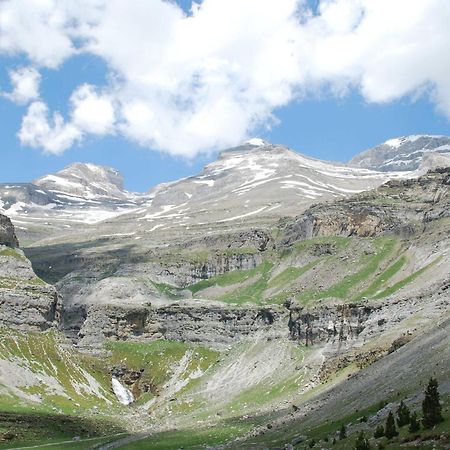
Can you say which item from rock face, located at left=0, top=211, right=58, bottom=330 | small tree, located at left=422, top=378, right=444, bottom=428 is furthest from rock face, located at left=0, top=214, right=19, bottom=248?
small tree, located at left=422, top=378, right=444, bottom=428

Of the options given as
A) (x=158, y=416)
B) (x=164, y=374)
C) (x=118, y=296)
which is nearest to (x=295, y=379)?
(x=158, y=416)

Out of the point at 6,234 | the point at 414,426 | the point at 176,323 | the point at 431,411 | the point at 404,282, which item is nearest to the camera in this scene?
the point at 431,411

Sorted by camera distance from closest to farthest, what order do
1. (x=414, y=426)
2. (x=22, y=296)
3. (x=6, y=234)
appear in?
1. (x=414, y=426)
2. (x=22, y=296)
3. (x=6, y=234)

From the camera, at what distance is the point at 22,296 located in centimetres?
15388

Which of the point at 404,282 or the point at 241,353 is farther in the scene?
the point at 241,353

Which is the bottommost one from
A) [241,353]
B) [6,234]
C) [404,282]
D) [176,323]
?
[241,353]

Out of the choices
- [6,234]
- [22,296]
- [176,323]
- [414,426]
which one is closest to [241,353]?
[176,323]

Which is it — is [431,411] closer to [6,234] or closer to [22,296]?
[22,296]

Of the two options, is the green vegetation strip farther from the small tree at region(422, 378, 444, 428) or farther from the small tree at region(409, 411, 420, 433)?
the small tree at region(422, 378, 444, 428)

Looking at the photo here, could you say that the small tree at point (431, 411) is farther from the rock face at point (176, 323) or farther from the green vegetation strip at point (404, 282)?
the rock face at point (176, 323)

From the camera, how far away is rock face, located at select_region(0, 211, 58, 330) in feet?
490

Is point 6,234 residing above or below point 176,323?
above

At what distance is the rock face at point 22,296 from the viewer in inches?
5882

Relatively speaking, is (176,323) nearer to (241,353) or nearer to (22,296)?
(241,353)
